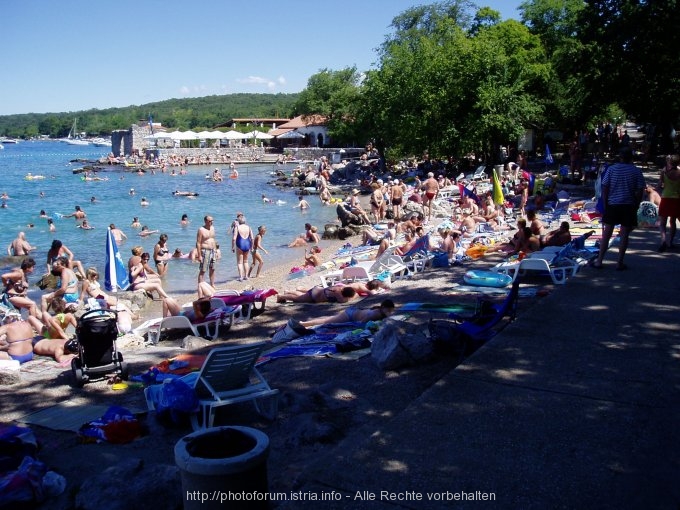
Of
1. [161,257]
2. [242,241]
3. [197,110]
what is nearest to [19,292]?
[242,241]

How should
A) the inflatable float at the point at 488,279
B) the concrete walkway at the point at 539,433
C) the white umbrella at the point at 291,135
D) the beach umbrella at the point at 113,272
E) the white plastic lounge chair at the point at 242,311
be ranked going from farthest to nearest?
the white umbrella at the point at 291,135 → the beach umbrella at the point at 113,272 → the white plastic lounge chair at the point at 242,311 → the inflatable float at the point at 488,279 → the concrete walkway at the point at 539,433

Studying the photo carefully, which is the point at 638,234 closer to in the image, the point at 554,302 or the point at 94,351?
the point at 554,302

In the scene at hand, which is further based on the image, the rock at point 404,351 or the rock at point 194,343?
the rock at point 194,343

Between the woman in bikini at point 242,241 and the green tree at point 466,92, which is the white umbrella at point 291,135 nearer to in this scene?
the green tree at point 466,92

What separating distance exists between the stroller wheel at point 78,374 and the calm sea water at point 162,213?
7.65m

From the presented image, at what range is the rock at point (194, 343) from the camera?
7.97 m

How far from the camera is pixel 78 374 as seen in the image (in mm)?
6387

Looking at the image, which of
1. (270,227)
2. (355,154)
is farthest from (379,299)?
(355,154)

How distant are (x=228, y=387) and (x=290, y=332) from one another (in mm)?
2761

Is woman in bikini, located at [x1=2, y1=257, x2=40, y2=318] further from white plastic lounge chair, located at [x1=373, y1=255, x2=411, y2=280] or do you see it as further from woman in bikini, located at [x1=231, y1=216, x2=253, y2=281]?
white plastic lounge chair, located at [x1=373, y1=255, x2=411, y2=280]

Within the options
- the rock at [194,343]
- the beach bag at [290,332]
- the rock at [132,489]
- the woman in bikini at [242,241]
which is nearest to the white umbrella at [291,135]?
the woman in bikini at [242,241]

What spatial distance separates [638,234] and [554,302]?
4.82 metres

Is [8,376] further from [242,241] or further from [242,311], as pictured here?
[242,241]

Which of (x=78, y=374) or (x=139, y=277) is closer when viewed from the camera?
(x=78, y=374)
